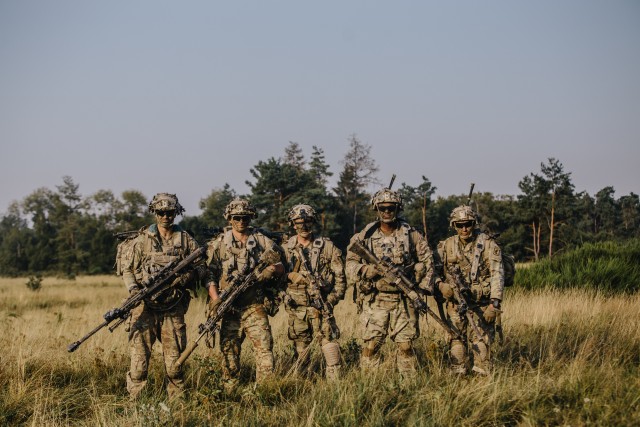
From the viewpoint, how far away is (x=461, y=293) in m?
6.48

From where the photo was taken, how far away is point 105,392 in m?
6.47

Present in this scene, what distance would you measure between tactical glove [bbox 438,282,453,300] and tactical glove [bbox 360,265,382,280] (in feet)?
2.54

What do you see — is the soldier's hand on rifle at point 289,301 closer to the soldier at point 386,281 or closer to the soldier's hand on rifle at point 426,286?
the soldier at point 386,281

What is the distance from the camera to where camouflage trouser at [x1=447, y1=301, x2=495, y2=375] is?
20.5 ft

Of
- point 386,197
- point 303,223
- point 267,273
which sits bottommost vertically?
point 267,273

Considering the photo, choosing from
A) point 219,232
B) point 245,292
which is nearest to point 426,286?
point 245,292

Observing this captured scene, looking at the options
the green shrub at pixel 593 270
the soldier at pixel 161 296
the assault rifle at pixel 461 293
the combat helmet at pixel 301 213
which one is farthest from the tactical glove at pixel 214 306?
the green shrub at pixel 593 270

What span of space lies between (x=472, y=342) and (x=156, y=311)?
388cm

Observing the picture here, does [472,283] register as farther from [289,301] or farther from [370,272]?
[289,301]

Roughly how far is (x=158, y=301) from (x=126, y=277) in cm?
48

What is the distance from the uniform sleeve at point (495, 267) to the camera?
636 centimetres

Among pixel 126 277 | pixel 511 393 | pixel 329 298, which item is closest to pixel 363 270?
pixel 329 298

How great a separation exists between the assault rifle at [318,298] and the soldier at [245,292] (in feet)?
1.41

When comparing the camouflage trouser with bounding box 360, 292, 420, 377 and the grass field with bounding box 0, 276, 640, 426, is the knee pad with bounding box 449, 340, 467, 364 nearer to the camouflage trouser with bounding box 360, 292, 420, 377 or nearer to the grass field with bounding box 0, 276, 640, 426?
the grass field with bounding box 0, 276, 640, 426
